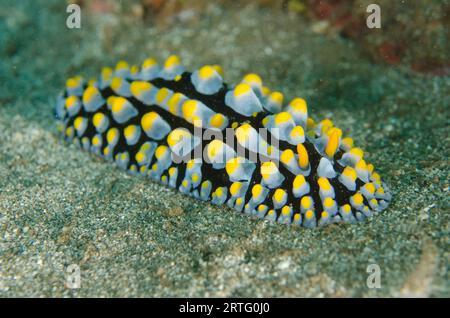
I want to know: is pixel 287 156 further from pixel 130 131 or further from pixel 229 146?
pixel 130 131

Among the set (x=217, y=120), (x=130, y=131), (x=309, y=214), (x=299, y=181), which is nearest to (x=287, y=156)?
(x=299, y=181)

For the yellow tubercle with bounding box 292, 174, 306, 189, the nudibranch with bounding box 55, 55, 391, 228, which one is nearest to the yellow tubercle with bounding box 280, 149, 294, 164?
the nudibranch with bounding box 55, 55, 391, 228

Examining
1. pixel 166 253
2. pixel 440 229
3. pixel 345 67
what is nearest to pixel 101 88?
pixel 166 253

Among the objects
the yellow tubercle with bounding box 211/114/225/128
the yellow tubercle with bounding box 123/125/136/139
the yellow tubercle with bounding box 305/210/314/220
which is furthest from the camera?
the yellow tubercle with bounding box 123/125/136/139

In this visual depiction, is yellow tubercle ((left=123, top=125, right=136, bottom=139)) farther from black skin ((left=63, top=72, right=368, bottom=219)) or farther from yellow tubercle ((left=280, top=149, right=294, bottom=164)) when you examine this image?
yellow tubercle ((left=280, top=149, right=294, bottom=164))

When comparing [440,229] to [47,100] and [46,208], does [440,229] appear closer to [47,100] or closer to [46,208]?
[46,208]

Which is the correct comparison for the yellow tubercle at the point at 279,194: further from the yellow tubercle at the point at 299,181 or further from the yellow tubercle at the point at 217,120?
the yellow tubercle at the point at 217,120

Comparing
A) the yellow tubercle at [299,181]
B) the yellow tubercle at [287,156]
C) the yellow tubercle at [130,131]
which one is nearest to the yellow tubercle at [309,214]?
the yellow tubercle at [299,181]

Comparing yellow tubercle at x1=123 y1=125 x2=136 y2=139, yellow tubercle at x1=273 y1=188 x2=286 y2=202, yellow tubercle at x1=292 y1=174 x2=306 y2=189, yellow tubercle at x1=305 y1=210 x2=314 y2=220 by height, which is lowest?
yellow tubercle at x1=305 y1=210 x2=314 y2=220

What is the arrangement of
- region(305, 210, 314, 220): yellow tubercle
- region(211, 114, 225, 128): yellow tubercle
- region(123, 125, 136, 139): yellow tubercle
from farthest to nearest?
region(123, 125, 136, 139): yellow tubercle → region(211, 114, 225, 128): yellow tubercle → region(305, 210, 314, 220): yellow tubercle
